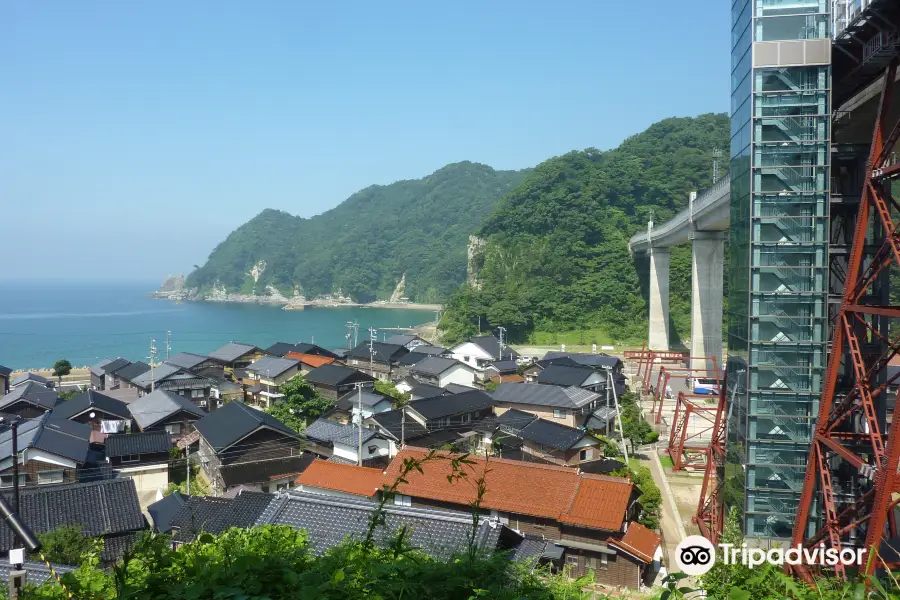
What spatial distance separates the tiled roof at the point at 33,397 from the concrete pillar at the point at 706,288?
21.5 meters

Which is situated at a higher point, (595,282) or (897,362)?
(595,282)

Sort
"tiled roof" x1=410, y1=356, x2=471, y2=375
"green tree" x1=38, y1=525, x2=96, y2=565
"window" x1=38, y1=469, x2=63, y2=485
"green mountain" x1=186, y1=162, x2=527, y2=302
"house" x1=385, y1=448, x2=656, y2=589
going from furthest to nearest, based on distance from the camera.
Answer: "green mountain" x1=186, y1=162, x2=527, y2=302, "tiled roof" x1=410, y1=356, x2=471, y2=375, "window" x1=38, y1=469, x2=63, y2=485, "house" x1=385, y1=448, x2=656, y2=589, "green tree" x1=38, y1=525, x2=96, y2=565

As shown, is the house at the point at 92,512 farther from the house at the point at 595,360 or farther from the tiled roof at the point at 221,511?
the house at the point at 595,360

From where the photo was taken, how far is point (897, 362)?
64.2 ft

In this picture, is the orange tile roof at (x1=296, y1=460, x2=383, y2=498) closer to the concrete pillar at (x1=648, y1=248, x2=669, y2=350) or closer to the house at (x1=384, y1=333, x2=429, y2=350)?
the house at (x1=384, y1=333, x2=429, y2=350)

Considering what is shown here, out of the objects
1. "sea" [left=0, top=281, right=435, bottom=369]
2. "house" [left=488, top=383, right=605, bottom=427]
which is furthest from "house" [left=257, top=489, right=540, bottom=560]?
"sea" [left=0, top=281, right=435, bottom=369]

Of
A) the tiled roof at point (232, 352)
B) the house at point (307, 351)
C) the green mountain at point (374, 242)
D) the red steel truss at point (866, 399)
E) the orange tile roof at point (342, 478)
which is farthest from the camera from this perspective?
the green mountain at point (374, 242)

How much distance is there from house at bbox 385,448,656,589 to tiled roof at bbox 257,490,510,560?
4.43 feet

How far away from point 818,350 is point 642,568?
11.6 ft

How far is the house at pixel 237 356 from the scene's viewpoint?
27031mm

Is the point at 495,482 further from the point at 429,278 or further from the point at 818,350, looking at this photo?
the point at 429,278

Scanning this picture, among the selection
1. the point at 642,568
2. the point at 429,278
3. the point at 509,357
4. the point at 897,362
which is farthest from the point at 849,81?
the point at 429,278

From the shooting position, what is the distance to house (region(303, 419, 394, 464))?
1346 cm

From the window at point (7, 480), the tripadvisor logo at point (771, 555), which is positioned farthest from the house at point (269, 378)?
A: the tripadvisor logo at point (771, 555)
